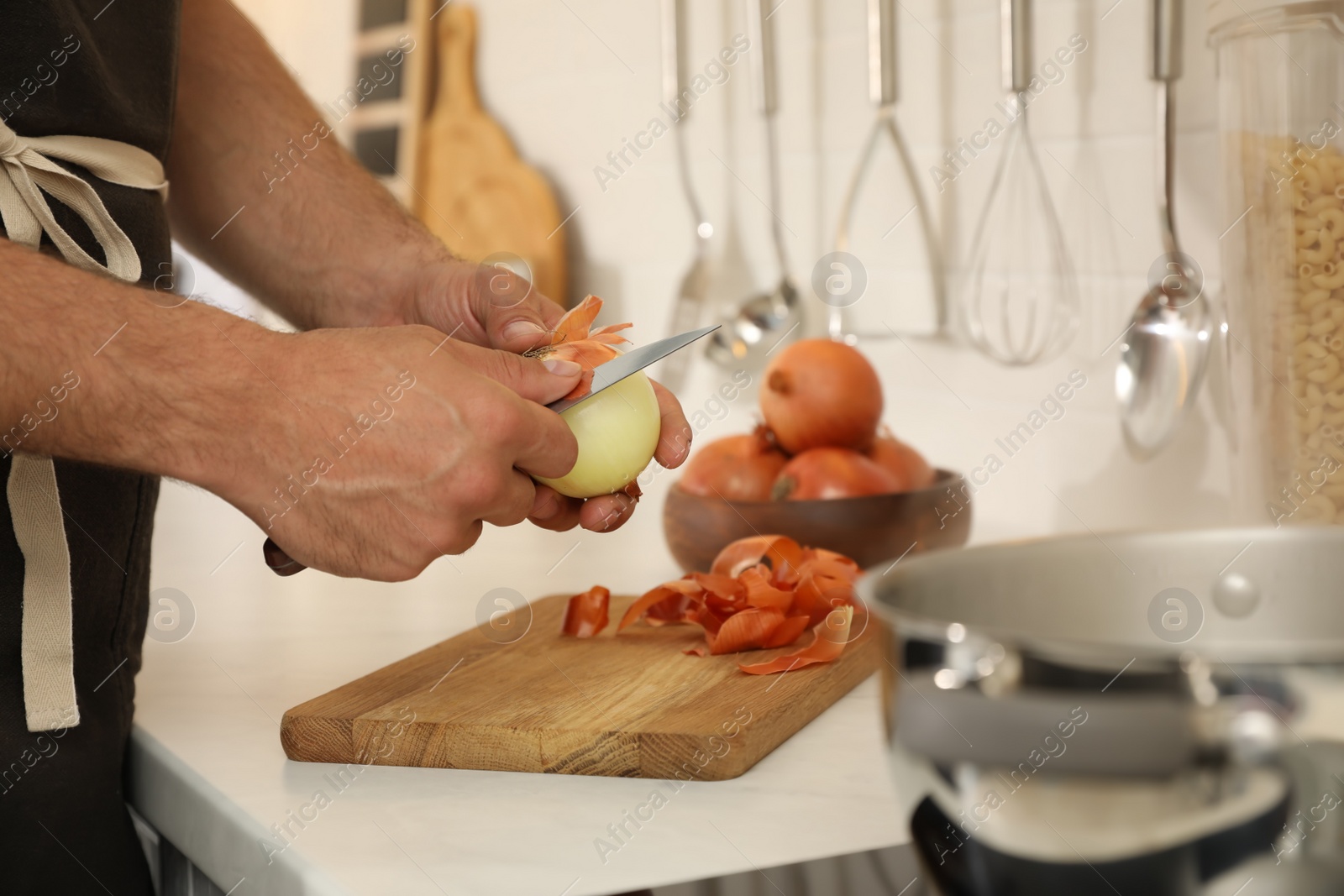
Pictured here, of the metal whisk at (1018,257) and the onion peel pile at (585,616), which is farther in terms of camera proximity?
the metal whisk at (1018,257)

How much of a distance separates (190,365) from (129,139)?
21cm

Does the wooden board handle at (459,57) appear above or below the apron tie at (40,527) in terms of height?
above

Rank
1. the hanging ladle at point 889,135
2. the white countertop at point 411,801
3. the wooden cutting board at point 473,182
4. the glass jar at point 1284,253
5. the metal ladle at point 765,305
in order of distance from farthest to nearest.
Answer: the wooden cutting board at point 473,182, the metal ladle at point 765,305, the hanging ladle at point 889,135, the glass jar at point 1284,253, the white countertop at point 411,801

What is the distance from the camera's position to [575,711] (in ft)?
1.95

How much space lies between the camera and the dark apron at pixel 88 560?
1.94 ft

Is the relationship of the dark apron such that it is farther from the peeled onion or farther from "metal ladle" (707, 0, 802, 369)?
"metal ladle" (707, 0, 802, 369)

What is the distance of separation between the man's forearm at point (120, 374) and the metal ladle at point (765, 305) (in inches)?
30.9

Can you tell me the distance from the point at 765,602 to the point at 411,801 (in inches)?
9.4

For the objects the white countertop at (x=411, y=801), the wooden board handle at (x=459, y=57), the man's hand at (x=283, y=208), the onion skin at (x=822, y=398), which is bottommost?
the white countertop at (x=411, y=801)

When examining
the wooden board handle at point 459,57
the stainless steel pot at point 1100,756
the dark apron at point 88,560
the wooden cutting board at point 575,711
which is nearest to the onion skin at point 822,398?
the wooden cutting board at point 575,711

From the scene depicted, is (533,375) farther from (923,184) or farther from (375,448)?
(923,184)

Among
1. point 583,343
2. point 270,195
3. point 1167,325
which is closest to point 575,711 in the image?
point 583,343

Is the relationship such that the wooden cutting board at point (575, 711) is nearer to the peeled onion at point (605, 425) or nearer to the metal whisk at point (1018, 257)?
the peeled onion at point (605, 425)

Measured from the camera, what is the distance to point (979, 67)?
42.4 inches
